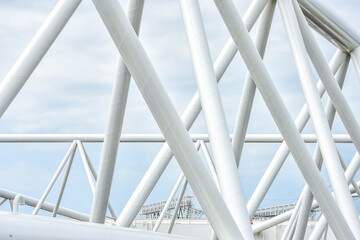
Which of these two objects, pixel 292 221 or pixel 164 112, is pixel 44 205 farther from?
pixel 164 112

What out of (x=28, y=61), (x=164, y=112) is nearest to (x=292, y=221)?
(x=28, y=61)

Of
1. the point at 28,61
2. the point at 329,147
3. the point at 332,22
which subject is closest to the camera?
the point at 28,61

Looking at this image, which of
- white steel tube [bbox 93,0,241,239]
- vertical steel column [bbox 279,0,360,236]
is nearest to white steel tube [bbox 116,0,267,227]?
vertical steel column [bbox 279,0,360,236]

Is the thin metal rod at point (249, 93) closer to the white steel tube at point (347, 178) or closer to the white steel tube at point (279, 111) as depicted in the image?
the white steel tube at point (279, 111)

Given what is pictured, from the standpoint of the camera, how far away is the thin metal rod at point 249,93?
21.5 m

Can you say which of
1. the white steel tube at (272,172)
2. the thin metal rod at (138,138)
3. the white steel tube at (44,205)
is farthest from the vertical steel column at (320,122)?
the white steel tube at (44,205)

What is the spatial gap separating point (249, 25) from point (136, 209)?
700 cm

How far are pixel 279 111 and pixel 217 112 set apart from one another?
2272 millimetres

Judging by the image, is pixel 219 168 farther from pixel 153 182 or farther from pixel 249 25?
pixel 249 25

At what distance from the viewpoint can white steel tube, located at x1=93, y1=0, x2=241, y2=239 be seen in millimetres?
10227

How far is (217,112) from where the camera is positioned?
1344cm

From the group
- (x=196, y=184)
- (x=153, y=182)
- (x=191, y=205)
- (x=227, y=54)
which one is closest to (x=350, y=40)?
(x=227, y=54)

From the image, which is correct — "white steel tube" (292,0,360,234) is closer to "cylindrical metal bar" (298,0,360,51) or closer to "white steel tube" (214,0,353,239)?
"cylindrical metal bar" (298,0,360,51)

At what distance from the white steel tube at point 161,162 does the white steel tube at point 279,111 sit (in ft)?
17.8
